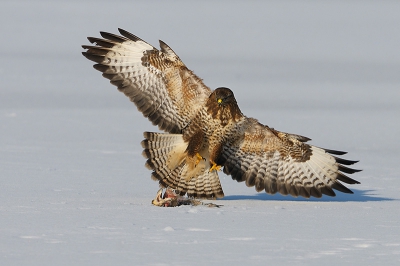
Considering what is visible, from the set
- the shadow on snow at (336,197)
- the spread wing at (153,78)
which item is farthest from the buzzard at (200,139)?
the shadow on snow at (336,197)

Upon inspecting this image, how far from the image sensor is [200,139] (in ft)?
23.7

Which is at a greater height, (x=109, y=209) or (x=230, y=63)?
(x=230, y=63)

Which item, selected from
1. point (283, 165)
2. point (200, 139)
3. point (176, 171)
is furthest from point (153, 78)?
point (283, 165)

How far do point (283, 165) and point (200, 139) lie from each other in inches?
33.5

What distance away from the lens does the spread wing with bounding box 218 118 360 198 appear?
7.40m

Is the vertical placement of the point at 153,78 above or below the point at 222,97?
above

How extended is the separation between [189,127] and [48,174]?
1684 mm

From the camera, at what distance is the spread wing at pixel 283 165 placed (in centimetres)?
740

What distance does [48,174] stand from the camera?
812 centimetres

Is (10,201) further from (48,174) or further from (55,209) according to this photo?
(48,174)

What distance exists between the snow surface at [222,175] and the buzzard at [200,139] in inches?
10.0

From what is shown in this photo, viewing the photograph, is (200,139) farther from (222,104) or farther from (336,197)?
(336,197)

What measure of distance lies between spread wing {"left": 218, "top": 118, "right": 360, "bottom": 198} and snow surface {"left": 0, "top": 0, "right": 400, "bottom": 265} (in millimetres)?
169

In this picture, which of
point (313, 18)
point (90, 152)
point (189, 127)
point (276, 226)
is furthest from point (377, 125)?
point (313, 18)
